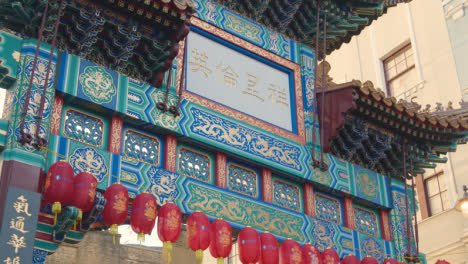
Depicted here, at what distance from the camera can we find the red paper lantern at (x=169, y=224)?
711cm

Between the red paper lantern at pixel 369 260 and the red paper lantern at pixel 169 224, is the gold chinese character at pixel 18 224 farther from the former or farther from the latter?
the red paper lantern at pixel 369 260

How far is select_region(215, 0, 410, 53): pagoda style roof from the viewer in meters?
10.2

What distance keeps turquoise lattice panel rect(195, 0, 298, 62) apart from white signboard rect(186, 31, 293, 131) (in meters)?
0.29

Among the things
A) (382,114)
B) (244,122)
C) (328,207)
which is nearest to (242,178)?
(244,122)

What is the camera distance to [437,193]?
16.8 meters

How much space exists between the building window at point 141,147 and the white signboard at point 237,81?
40.4 inches

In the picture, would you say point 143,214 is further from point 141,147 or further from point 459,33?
point 459,33

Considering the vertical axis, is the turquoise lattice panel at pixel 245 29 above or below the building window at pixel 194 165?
above

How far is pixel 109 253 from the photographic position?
16.3 meters

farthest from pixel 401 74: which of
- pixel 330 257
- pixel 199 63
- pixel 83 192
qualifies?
pixel 83 192

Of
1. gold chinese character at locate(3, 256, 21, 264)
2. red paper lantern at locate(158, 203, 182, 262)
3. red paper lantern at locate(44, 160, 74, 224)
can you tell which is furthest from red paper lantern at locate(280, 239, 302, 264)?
gold chinese character at locate(3, 256, 21, 264)

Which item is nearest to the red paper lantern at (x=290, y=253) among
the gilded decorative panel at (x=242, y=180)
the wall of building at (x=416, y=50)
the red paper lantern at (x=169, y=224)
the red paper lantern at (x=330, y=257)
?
the red paper lantern at (x=330, y=257)

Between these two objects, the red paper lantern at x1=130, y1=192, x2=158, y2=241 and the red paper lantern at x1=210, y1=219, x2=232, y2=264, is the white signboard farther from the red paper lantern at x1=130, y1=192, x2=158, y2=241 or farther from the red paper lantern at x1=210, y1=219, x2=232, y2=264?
the red paper lantern at x1=130, y1=192, x2=158, y2=241

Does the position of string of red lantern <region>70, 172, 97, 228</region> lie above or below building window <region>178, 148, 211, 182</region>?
below
